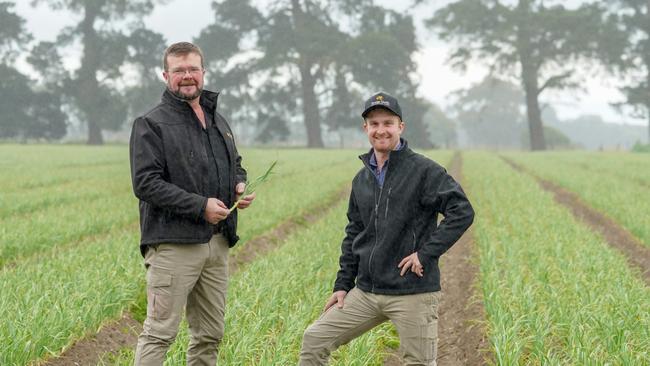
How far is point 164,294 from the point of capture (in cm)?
359

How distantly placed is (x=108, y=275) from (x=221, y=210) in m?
3.49

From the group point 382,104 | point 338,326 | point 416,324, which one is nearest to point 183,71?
point 382,104

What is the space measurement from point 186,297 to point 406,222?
1.33 m

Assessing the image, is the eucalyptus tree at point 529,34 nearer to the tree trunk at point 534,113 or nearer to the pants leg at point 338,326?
the tree trunk at point 534,113

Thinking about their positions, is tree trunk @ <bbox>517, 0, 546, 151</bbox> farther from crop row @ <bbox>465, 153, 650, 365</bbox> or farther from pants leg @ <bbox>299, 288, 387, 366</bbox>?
pants leg @ <bbox>299, 288, 387, 366</bbox>

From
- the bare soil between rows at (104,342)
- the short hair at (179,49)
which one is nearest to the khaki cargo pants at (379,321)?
the short hair at (179,49)

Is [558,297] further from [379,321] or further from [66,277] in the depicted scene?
[66,277]

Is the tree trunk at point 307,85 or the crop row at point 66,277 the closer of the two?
the crop row at point 66,277

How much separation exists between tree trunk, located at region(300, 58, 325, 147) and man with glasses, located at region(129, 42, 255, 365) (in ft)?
169

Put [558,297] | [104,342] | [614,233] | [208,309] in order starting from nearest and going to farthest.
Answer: [208,309]
[104,342]
[558,297]
[614,233]

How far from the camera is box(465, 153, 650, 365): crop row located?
475cm

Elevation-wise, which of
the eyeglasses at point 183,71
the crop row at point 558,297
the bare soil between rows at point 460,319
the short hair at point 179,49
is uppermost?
the short hair at point 179,49

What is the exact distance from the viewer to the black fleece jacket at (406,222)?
338cm

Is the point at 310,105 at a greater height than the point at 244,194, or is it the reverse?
the point at 310,105
